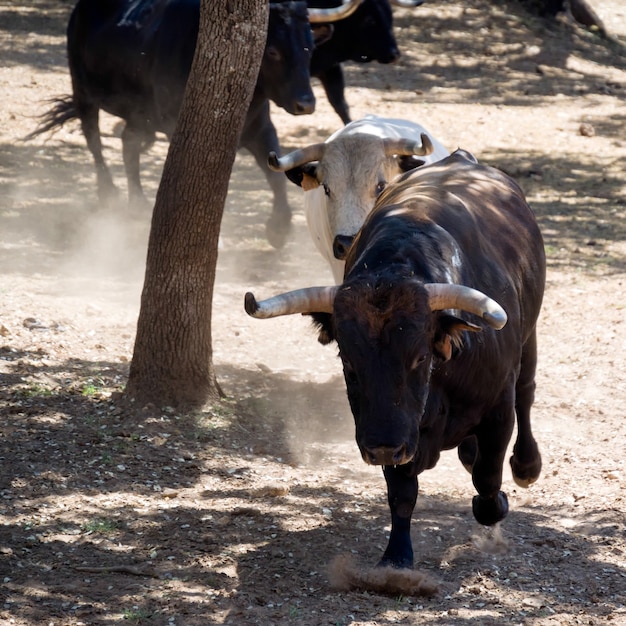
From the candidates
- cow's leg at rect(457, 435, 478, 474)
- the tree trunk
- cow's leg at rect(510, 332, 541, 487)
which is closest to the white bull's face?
the tree trunk

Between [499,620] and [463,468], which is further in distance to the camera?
[463,468]

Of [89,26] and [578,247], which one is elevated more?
[89,26]

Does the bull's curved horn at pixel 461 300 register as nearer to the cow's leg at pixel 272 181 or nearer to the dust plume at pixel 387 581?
the dust plume at pixel 387 581

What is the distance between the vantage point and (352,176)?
7.19m

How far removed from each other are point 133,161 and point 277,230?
1.75 meters

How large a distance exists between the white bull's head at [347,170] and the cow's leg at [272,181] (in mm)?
2811

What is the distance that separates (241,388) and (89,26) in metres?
5.65

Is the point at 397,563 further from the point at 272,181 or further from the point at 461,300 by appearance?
the point at 272,181

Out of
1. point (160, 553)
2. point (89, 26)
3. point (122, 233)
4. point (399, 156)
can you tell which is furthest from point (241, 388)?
point (89, 26)

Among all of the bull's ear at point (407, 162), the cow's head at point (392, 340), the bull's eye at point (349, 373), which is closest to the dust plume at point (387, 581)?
the cow's head at point (392, 340)

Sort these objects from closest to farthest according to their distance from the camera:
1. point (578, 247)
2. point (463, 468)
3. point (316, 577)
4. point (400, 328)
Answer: point (400, 328) → point (316, 577) → point (463, 468) → point (578, 247)

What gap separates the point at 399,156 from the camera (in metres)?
7.44

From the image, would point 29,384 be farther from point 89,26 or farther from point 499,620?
point 89,26

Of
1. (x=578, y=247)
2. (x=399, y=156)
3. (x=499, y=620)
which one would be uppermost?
(x=399, y=156)
